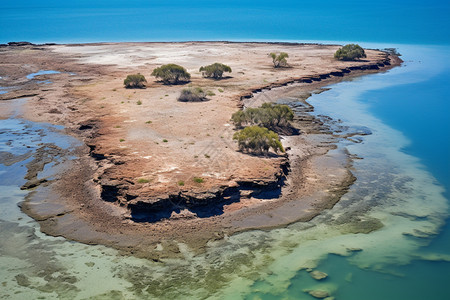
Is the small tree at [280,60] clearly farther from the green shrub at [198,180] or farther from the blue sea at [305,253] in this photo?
the green shrub at [198,180]

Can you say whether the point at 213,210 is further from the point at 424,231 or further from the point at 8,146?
the point at 8,146

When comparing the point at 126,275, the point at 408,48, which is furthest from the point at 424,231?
the point at 408,48

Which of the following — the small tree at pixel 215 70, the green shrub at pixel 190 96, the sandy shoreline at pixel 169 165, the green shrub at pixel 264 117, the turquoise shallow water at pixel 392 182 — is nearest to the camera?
the turquoise shallow water at pixel 392 182

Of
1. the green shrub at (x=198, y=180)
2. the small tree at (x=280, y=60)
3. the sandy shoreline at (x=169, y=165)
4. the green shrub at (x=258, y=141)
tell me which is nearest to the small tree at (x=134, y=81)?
the sandy shoreline at (x=169, y=165)

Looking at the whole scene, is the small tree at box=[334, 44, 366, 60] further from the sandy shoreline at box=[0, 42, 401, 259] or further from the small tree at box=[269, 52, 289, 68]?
the sandy shoreline at box=[0, 42, 401, 259]

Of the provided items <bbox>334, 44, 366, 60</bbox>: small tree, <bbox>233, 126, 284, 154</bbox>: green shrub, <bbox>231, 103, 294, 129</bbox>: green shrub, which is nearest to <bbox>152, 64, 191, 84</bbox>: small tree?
<bbox>231, 103, 294, 129</bbox>: green shrub

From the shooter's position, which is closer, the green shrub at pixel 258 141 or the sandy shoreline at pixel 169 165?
the sandy shoreline at pixel 169 165
